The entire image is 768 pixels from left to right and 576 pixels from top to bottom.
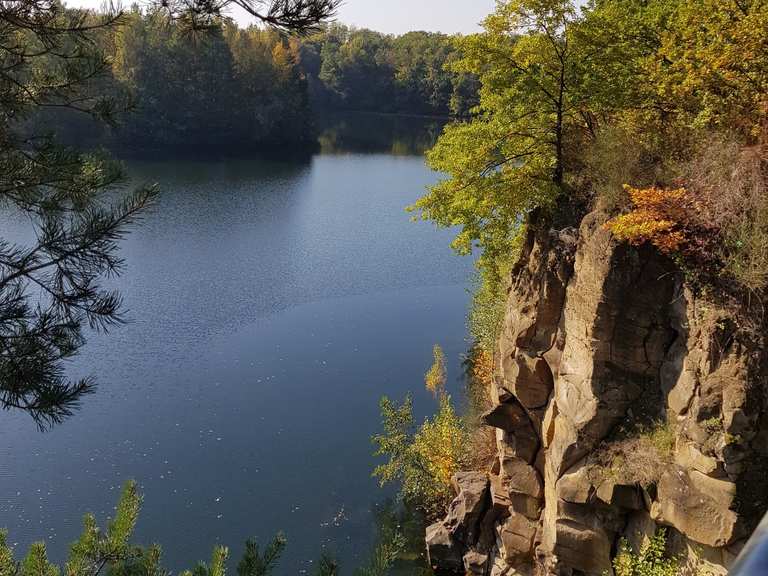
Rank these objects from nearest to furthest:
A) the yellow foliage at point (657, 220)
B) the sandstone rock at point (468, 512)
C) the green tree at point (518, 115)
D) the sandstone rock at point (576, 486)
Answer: the yellow foliage at point (657, 220), the sandstone rock at point (576, 486), the green tree at point (518, 115), the sandstone rock at point (468, 512)

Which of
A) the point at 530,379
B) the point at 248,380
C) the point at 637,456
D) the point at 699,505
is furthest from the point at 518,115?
the point at 248,380

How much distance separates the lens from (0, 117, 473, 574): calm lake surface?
1631cm

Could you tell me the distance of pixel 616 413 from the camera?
35.2 feet

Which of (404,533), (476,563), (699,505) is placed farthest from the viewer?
(404,533)

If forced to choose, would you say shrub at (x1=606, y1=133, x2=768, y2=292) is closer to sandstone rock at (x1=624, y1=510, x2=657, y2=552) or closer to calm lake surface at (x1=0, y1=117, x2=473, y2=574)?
sandstone rock at (x1=624, y1=510, x2=657, y2=552)

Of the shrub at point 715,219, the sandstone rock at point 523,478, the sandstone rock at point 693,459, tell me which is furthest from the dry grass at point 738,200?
the sandstone rock at point 523,478

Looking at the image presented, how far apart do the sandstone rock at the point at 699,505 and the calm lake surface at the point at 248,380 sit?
313 inches

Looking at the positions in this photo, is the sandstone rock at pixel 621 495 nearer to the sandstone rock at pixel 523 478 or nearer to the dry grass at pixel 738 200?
the sandstone rock at pixel 523 478

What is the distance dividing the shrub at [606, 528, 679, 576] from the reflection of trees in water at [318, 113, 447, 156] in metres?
53.4

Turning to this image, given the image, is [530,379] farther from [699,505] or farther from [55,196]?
[55,196]

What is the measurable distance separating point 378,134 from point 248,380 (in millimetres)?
56776

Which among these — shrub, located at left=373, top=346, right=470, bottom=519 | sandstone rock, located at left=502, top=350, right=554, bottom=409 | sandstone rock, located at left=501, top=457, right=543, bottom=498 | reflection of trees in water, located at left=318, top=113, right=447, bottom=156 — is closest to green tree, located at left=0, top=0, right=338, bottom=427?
sandstone rock, located at left=502, top=350, right=554, bottom=409

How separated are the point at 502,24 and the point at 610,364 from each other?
6.53 metres

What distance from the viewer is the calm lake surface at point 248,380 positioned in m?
16.3
